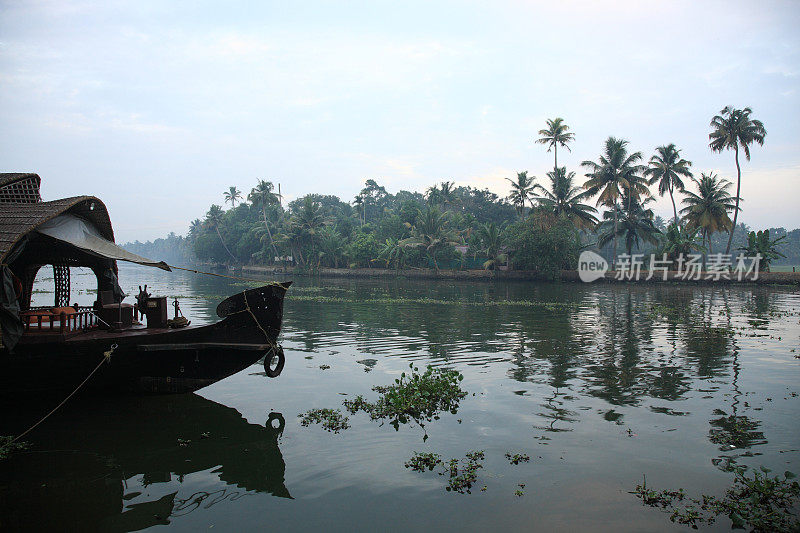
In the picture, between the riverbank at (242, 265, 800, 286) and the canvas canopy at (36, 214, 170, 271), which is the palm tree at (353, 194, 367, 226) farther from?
the canvas canopy at (36, 214, 170, 271)

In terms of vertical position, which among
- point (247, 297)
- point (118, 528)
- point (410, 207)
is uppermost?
point (410, 207)

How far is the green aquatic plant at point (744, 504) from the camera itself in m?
5.00

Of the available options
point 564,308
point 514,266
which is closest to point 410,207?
point 514,266

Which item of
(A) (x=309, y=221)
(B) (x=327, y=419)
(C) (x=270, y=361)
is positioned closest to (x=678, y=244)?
(A) (x=309, y=221)

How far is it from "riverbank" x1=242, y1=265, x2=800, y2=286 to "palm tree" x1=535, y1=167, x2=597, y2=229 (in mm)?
5231

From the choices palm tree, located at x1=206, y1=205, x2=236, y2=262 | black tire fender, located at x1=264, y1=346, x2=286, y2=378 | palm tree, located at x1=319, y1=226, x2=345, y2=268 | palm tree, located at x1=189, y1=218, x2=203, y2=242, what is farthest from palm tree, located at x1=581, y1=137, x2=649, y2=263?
palm tree, located at x1=189, y1=218, x2=203, y2=242

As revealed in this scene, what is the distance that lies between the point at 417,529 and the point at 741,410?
651cm

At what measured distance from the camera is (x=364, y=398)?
30.5ft

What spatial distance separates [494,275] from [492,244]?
9.53ft

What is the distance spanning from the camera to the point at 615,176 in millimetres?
44156

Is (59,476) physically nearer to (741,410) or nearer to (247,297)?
(247,297)

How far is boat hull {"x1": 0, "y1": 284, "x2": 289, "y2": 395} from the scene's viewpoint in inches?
318

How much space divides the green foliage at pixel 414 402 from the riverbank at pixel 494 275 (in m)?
37.6

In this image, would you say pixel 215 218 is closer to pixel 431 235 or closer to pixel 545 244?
pixel 431 235
